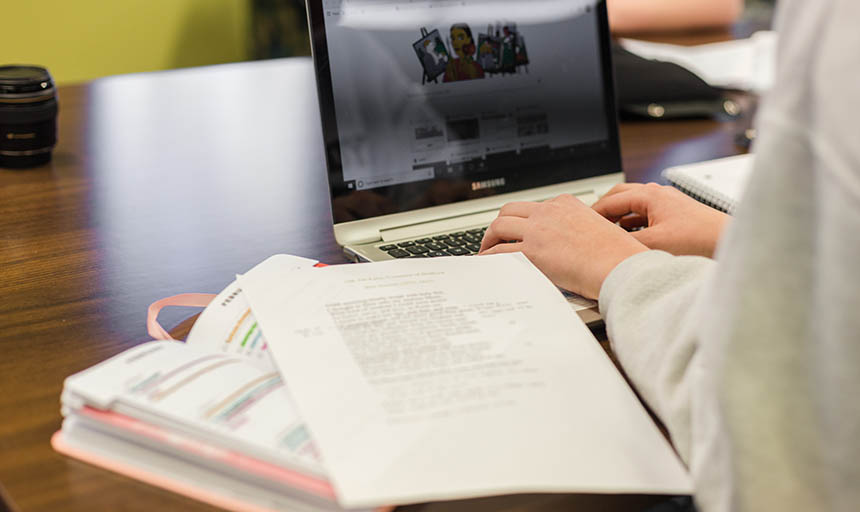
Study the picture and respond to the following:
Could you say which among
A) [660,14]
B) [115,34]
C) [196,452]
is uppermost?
[115,34]

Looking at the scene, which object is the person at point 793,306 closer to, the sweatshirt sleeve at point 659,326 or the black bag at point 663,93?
the sweatshirt sleeve at point 659,326

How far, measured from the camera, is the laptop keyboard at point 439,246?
0.88 m

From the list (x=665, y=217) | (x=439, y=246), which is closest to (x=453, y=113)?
(x=439, y=246)

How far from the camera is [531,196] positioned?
1.01m

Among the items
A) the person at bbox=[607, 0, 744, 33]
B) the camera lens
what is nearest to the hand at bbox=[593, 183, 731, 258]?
the camera lens

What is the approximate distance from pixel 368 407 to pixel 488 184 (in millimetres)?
486

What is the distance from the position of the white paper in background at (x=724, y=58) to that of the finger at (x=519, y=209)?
0.83 metres

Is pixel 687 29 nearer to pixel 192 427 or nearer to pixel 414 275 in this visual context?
pixel 414 275

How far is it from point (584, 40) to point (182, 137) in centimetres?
60

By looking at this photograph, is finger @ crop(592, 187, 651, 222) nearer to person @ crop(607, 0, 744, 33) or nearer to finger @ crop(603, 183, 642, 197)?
finger @ crop(603, 183, 642, 197)

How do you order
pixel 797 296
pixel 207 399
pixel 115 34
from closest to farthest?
pixel 797 296
pixel 207 399
pixel 115 34

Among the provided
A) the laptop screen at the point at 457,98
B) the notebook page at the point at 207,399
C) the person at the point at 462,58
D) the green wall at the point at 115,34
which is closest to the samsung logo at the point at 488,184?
the laptop screen at the point at 457,98

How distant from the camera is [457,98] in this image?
954 millimetres

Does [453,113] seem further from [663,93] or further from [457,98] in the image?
[663,93]
